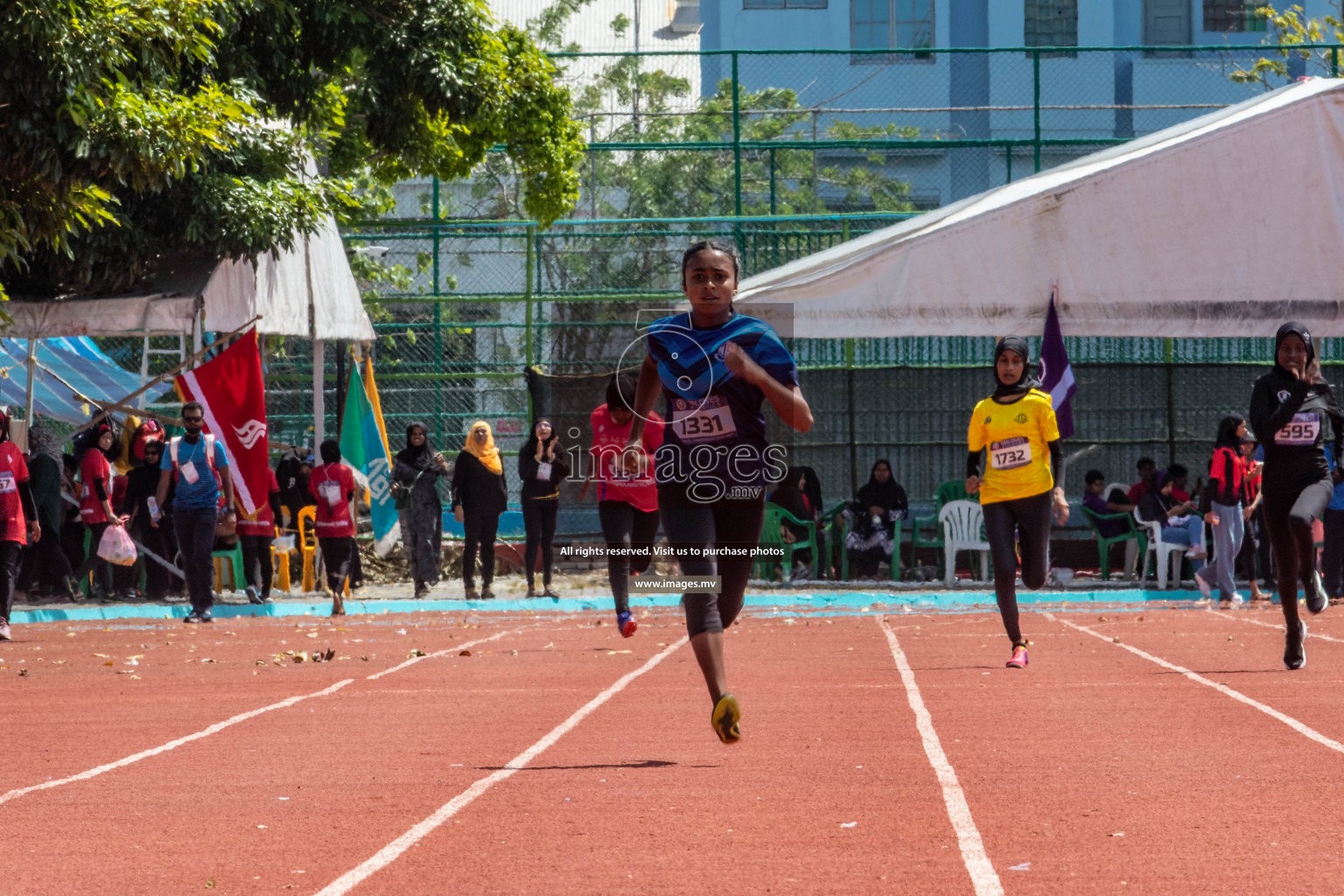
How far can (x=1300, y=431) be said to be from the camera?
34.6ft

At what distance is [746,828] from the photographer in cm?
619

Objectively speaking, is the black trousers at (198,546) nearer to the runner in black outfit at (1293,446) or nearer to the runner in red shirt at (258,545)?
the runner in red shirt at (258,545)

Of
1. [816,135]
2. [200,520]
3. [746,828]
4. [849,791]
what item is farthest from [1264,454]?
[816,135]

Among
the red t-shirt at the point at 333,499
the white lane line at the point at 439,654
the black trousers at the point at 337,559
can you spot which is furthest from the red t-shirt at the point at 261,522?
the white lane line at the point at 439,654

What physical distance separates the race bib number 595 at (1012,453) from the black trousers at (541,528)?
9.12 meters

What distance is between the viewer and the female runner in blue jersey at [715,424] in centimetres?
636

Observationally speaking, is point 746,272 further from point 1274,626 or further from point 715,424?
point 715,424

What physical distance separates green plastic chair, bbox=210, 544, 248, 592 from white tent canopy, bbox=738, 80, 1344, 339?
7044 millimetres

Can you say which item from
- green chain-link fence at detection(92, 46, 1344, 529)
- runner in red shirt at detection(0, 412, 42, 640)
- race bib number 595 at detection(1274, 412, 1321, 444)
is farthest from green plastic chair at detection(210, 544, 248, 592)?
race bib number 595 at detection(1274, 412, 1321, 444)

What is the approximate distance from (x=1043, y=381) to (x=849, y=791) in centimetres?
1289

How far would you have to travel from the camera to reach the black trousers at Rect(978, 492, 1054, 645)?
11188mm

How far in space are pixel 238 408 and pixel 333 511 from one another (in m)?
1.45

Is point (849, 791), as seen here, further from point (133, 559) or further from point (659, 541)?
point (659, 541)

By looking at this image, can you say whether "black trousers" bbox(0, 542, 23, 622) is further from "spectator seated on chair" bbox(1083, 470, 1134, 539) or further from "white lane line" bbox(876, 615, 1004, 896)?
"spectator seated on chair" bbox(1083, 470, 1134, 539)
